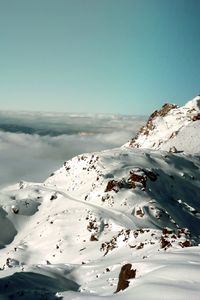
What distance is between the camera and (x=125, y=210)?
62.6 m

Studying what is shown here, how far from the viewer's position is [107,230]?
55719 millimetres

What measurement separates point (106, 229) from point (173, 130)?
8317 cm

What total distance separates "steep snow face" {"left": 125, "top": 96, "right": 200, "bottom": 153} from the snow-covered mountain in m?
25.5

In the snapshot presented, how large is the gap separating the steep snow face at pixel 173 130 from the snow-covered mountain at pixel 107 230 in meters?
25.5

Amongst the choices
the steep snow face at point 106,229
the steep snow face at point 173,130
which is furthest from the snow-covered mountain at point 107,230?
the steep snow face at point 173,130

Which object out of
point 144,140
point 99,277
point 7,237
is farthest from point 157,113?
point 99,277

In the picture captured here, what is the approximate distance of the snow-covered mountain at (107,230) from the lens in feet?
65.1

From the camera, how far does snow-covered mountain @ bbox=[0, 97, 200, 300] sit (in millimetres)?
19841

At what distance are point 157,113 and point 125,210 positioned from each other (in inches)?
3944

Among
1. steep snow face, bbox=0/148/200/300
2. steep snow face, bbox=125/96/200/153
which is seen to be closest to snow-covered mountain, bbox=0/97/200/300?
steep snow face, bbox=0/148/200/300

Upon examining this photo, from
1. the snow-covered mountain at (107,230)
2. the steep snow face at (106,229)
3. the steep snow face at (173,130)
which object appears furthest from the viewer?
the steep snow face at (173,130)

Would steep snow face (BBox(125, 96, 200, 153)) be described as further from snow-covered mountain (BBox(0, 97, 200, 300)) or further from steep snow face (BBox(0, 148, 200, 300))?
steep snow face (BBox(0, 148, 200, 300))

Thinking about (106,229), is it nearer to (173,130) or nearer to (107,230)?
(107,230)

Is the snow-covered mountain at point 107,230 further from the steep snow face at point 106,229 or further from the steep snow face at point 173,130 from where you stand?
the steep snow face at point 173,130
